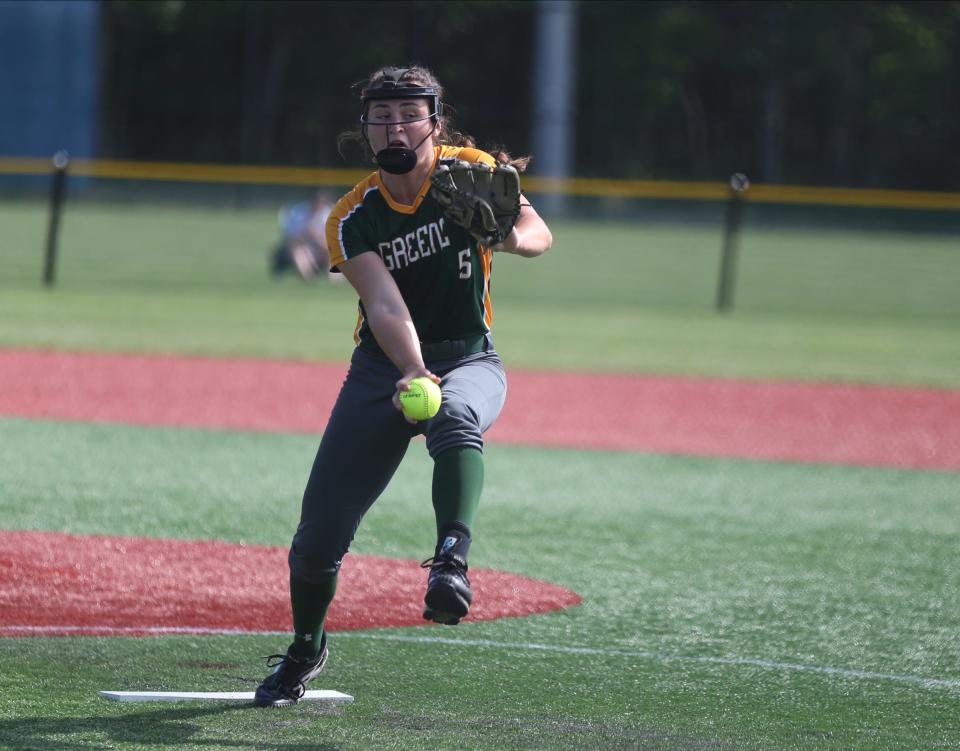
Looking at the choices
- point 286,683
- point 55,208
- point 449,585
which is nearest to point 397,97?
point 449,585

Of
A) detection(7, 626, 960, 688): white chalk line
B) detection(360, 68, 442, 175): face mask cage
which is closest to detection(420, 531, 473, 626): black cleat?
detection(360, 68, 442, 175): face mask cage

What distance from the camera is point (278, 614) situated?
584 cm

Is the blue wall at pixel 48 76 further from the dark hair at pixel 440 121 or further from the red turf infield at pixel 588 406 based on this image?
the dark hair at pixel 440 121

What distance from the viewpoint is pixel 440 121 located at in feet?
15.1

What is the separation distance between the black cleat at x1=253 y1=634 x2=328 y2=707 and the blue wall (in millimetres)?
32334

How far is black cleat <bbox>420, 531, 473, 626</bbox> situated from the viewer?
3.95 m

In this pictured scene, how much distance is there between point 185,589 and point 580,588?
5.48 ft

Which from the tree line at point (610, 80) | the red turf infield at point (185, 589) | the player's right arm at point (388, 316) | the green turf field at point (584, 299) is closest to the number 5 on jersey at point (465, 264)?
the player's right arm at point (388, 316)

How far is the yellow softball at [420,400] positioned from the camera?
13.6ft

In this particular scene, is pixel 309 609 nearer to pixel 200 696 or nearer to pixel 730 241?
pixel 200 696

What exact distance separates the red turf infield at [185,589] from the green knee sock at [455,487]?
165 centimetres

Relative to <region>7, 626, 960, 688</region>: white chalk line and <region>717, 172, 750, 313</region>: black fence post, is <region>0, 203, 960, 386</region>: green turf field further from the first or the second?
<region>7, 626, 960, 688</region>: white chalk line

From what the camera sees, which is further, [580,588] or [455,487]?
[580,588]

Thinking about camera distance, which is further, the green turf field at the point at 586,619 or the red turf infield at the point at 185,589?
the red turf infield at the point at 185,589
